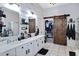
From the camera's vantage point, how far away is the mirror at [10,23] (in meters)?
1.45

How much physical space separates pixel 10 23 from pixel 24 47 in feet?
1.61

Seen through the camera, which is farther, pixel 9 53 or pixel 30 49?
pixel 30 49

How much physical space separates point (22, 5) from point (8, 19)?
1.18 ft

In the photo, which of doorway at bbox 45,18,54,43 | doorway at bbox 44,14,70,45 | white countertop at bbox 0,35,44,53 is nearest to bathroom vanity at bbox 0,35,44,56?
white countertop at bbox 0,35,44,53

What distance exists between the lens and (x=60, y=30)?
5.76 feet

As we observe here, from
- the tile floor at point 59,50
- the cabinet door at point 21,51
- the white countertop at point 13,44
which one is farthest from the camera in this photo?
the tile floor at point 59,50

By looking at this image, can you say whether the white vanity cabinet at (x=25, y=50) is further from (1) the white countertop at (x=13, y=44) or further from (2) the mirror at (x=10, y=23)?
(2) the mirror at (x=10, y=23)

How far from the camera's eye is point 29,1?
1656mm

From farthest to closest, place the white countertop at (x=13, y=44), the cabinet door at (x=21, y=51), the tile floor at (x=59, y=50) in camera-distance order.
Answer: the tile floor at (x=59, y=50) < the cabinet door at (x=21, y=51) < the white countertop at (x=13, y=44)

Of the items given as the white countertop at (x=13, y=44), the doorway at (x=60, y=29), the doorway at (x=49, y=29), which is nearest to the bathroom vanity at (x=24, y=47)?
the white countertop at (x=13, y=44)

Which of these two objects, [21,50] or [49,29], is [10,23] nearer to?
[21,50]

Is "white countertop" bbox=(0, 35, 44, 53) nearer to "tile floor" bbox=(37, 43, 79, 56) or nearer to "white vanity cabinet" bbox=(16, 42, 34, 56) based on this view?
"white vanity cabinet" bbox=(16, 42, 34, 56)

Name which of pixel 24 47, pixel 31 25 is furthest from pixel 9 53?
pixel 31 25

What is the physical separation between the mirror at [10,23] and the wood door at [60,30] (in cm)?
73
